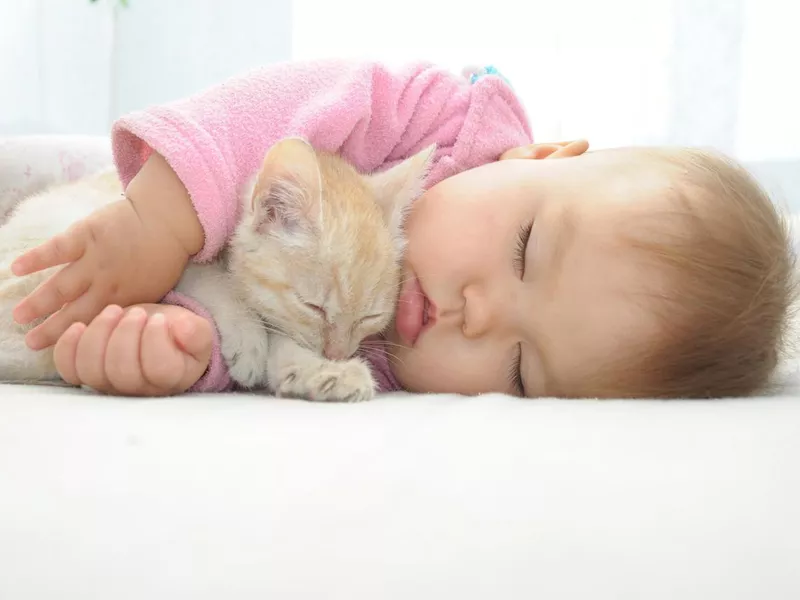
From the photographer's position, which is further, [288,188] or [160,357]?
[288,188]

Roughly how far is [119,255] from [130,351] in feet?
0.57

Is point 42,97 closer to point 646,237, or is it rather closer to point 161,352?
point 161,352

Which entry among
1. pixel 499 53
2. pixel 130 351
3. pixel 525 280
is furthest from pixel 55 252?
pixel 499 53

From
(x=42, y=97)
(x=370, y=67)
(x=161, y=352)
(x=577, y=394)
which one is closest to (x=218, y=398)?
(x=161, y=352)

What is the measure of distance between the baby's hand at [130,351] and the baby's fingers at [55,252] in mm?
91

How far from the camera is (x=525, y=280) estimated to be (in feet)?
2.80

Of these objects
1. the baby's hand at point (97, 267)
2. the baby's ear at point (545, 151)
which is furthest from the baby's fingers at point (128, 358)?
the baby's ear at point (545, 151)

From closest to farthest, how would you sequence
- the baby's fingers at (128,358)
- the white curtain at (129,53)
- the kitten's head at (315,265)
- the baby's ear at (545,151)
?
the baby's fingers at (128,358)
the kitten's head at (315,265)
the baby's ear at (545,151)
the white curtain at (129,53)

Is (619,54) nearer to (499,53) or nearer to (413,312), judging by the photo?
(499,53)

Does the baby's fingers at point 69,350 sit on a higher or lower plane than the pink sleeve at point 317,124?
lower

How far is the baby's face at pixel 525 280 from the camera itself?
799 mm

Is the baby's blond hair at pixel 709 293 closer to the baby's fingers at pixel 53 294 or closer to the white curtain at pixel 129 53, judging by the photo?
the baby's fingers at pixel 53 294

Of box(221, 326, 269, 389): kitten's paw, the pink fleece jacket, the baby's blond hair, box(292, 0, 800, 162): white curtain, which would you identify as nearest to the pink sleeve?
the pink fleece jacket

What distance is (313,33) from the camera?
2469mm
